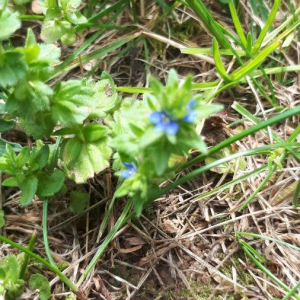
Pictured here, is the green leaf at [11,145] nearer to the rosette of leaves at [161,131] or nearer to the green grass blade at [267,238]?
the rosette of leaves at [161,131]

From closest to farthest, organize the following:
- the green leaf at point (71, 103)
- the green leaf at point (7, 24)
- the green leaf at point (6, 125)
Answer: the green leaf at point (7, 24), the green leaf at point (71, 103), the green leaf at point (6, 125)

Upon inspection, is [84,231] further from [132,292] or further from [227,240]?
[227,240]

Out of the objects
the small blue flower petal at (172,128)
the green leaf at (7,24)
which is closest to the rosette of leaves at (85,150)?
the green leaf at (7,24)

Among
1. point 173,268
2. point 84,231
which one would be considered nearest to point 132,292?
point 173,268

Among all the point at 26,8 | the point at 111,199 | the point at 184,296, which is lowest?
the point at 184,296

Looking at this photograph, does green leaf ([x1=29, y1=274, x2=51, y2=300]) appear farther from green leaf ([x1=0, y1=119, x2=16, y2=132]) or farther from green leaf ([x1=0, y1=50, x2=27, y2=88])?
green leaf ([x1=0, y1=50, x2=27, y2=88])

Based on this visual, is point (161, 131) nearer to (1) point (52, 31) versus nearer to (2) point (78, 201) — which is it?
(2) point (78, 201)
